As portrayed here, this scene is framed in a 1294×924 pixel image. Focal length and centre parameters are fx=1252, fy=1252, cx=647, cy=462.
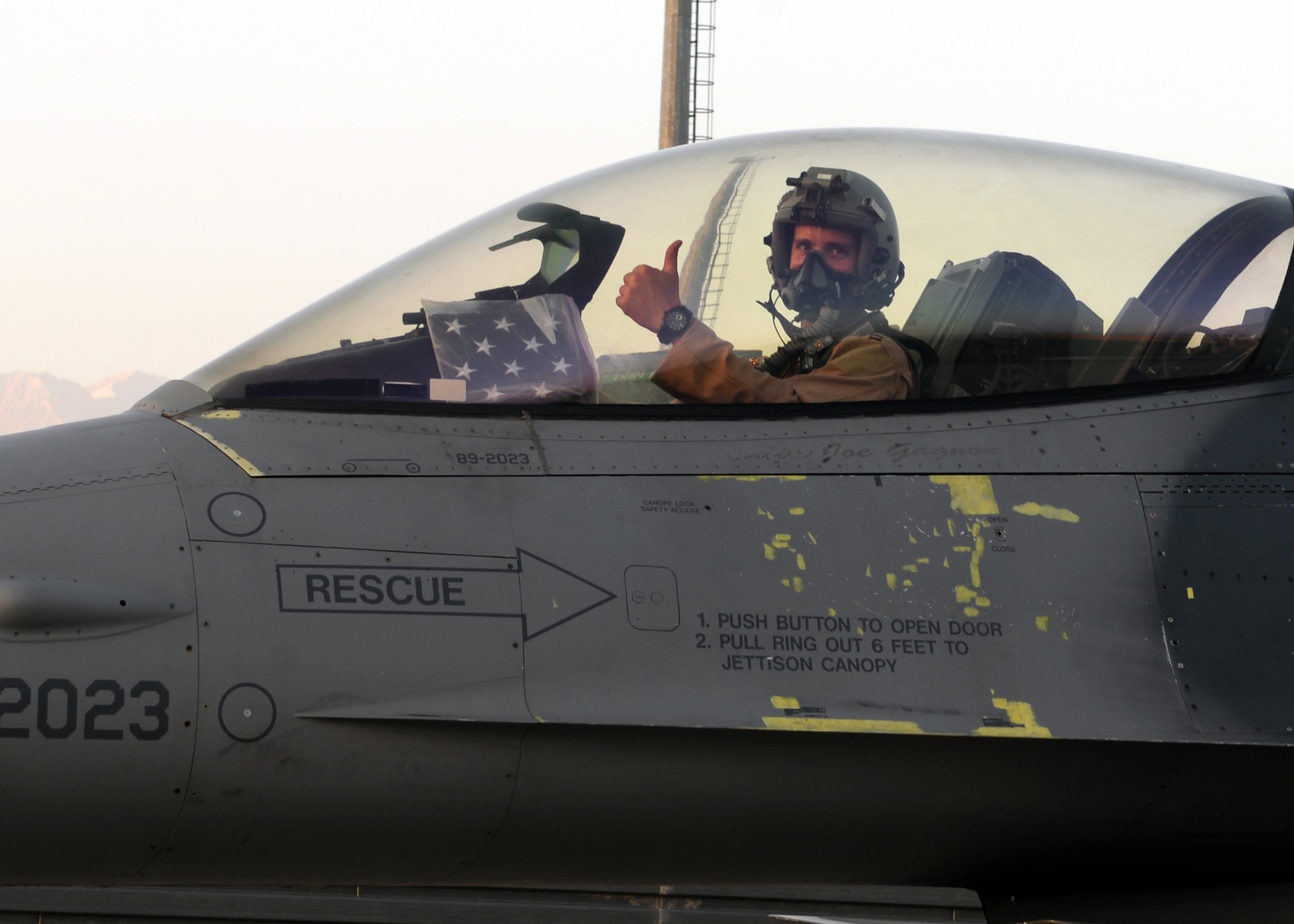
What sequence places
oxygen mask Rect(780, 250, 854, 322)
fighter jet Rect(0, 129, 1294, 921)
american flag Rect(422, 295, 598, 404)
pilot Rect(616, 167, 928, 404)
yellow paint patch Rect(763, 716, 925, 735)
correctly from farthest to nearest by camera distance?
1. oxygen mask Rect(780, 250, 854, 322)
2. pilot Rect(616, 167, 928, 404)
3. american flag Rect(422, 295, 598, 404)
4. yellow paint patch Rect(763, 716, 925, 735)
5. fighter jet Rect(0, 129, 1294, 921)

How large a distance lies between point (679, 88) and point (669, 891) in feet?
34.3

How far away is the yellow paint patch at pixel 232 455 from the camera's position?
9.46 ft

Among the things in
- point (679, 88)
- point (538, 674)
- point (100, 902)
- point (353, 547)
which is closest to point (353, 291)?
point (353, 547)

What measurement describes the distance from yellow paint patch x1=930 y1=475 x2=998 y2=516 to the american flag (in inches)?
36.5

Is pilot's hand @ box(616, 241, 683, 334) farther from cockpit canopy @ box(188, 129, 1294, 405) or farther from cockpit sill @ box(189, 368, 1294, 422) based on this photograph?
cockpit sill @ box(189, 368, 1294, 422)

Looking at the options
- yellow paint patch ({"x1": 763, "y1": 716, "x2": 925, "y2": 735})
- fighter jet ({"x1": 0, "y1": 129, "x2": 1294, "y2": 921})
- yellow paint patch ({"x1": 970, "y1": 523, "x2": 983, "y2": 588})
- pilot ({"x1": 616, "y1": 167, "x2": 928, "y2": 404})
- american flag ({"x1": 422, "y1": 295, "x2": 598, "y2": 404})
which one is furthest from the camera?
pilot ({"x1": 616, "y1": 167, "x2": 928, "y2": 404})

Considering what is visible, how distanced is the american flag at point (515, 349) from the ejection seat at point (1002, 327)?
92 cm

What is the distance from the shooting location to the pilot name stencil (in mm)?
2748

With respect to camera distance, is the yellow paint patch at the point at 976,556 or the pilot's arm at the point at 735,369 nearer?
the yellow paint patch at the point at 976,556

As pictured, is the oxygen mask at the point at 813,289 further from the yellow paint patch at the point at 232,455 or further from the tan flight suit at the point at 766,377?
the yellow paint patch at the point at 232,455

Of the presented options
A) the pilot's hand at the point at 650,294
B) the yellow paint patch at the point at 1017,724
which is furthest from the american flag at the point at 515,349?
the yellow paint patch at the point at 1017,724

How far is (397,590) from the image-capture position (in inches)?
110

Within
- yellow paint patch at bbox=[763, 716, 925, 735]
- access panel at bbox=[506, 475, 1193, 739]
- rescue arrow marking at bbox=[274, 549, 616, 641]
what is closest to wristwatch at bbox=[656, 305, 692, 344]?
access panel at bbox=[506, 475, 1193, 739]

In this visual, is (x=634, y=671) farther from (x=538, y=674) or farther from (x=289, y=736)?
(x=289, y=736)
